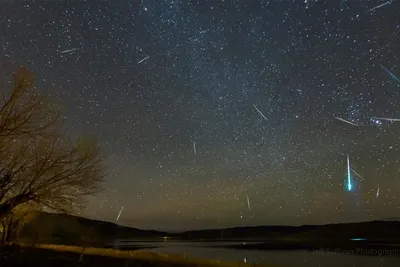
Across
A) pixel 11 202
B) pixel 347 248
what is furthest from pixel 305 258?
pixel 11 202

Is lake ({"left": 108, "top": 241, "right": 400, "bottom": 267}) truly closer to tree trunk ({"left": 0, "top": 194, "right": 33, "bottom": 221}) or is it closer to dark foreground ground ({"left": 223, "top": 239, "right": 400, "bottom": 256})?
dark foreground ground ({"left": 223, "top": 239, "right": 400, "bottom": 256})

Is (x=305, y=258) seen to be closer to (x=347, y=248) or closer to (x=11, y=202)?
(x=347, y=248)

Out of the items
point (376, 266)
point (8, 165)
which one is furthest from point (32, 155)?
point (376, 266)

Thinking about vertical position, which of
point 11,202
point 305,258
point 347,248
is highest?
point 11,202

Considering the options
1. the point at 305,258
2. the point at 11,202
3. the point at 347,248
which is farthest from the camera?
the point at 347,248

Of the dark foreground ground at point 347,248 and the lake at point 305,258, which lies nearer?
the lake at point 305,258

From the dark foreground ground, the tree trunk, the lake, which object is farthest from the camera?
the dark foreground ground

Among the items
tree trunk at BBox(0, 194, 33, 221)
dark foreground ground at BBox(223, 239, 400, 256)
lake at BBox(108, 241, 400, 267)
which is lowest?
dark foreground ground at BBox(223, 239, 400, 256)

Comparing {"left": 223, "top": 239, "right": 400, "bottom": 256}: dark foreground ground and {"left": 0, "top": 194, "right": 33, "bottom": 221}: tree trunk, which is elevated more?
{"left": 0, "top": 194, "right": 33, "bottom": 221}: tree trunk

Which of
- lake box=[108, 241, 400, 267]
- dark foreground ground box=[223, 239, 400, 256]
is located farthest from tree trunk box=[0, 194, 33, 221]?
dark foreground ground box=[223, 239, 400, 256]

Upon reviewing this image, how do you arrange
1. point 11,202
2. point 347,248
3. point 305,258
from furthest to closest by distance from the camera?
point 347,248
point 305,258
point 11,202

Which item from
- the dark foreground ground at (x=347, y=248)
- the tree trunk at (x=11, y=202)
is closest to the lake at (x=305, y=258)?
the dark foreground ground at (x=347, y=248)

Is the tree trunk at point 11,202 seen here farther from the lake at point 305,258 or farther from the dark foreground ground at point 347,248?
the dark foreground ground at point 347,248

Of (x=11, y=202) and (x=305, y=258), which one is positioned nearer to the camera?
(x=11, y=202)
